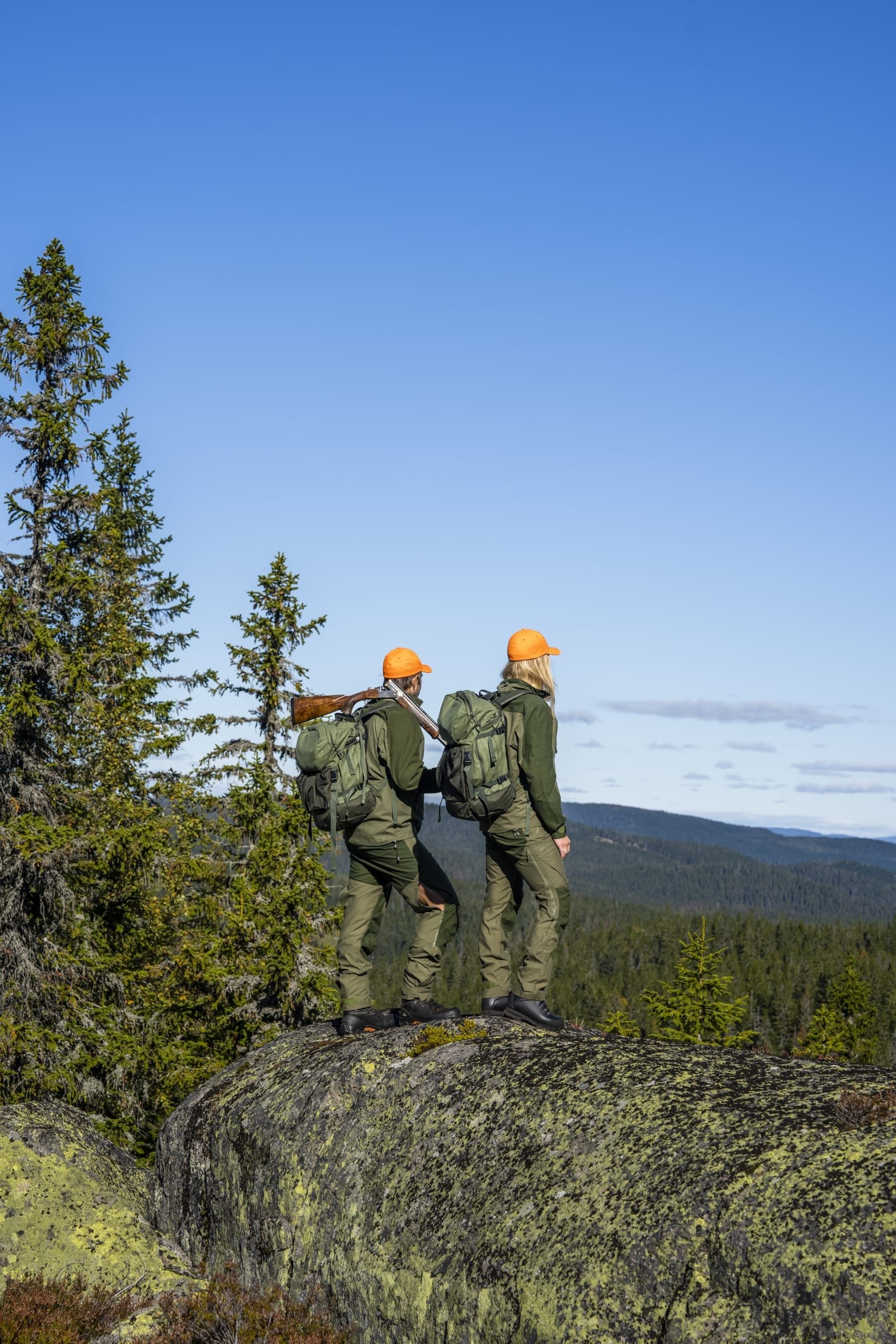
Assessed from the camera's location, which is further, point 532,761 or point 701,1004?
point 701,1004

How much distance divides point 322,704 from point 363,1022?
2.85 m

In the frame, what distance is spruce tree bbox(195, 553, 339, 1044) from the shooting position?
1944 centimetres

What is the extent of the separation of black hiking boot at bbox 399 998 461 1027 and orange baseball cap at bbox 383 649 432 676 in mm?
2860

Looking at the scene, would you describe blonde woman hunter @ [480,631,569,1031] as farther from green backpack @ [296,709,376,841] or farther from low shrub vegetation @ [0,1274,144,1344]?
low shrub vegetation @ [0,1274,144,1344]

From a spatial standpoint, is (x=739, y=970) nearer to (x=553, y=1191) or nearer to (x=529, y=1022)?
(x=529, y=1022)

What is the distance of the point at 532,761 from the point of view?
778 centimetres

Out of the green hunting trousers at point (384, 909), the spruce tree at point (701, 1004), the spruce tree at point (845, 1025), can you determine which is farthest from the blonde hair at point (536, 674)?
the spruce tree at point (701, 1004)

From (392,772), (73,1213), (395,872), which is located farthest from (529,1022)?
(73,1213)

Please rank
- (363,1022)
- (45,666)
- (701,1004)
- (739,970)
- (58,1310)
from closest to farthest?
(58,1310) < (363,1022) < (45,666) < (701,1004) < (739,970)

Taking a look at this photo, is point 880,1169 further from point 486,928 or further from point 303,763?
point 303,763

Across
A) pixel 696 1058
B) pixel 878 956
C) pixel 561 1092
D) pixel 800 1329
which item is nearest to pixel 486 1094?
pixel 561 1092

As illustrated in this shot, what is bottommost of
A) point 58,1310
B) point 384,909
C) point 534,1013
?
point 58,1310

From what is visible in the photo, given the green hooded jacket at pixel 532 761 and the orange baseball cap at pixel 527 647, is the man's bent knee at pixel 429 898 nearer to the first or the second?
the green hooded jacket at pixel 532 761

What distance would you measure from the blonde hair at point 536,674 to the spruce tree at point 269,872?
11506mm
